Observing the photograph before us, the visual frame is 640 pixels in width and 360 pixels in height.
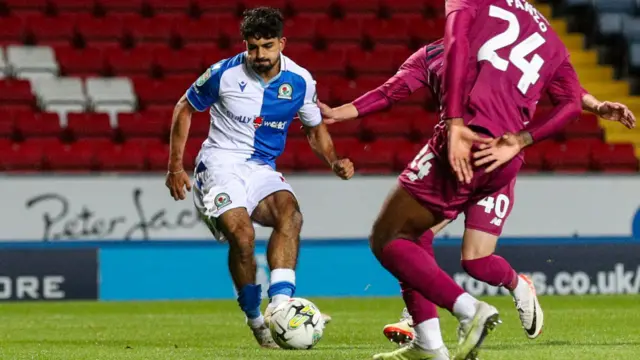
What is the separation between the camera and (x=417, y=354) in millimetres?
5727

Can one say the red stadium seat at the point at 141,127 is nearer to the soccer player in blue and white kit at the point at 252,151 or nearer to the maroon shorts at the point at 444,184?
the soccer player in blue and white kit at the point at 252,151

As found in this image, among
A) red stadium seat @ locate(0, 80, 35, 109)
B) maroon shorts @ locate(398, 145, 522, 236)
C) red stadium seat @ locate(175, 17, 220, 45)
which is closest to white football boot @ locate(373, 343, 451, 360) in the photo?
maroon shorts @ locate(398, 145, 522, 236)

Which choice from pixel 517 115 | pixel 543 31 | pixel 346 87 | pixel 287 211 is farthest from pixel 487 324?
pixel 346 87

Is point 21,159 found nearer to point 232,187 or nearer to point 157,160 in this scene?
point 157,160

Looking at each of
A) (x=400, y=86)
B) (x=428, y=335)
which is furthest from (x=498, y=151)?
(x=400, y=86)

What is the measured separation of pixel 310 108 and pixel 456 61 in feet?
8.10

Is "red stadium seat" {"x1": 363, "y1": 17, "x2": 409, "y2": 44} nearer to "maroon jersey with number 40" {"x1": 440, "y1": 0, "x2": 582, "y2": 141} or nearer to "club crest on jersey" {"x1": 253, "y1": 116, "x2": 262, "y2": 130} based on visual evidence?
"club crest on jersey" {"x1": 253, "y1": 116, "x2": 262, "y2": 130}

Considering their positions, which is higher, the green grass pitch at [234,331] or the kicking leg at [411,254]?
the kicking leg at [411,254]

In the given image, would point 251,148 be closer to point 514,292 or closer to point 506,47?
point 514,292

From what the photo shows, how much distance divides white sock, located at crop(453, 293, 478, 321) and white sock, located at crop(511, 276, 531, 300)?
127 cm

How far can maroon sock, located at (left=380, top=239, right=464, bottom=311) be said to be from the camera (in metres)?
5.43

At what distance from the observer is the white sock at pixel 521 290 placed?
21.7 feet

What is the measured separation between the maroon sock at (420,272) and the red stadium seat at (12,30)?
39.3ft

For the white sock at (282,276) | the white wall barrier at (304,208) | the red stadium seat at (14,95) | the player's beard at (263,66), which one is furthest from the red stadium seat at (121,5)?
the white sock at (282,276)
